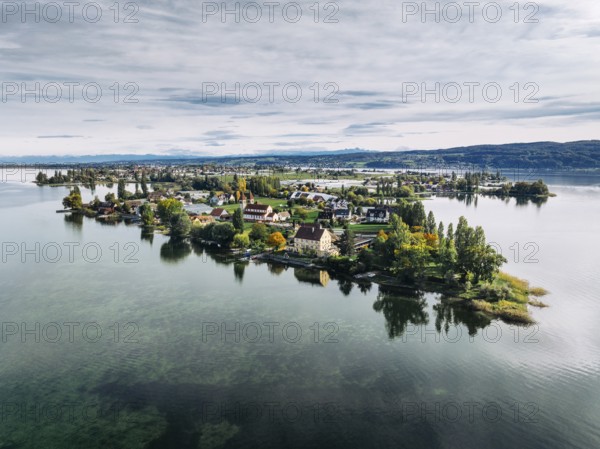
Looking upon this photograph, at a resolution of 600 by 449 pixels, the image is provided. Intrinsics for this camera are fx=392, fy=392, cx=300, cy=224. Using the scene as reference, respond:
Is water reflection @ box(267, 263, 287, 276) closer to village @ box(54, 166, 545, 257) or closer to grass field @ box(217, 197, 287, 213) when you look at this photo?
village @ box(54, 166, 545, 257)

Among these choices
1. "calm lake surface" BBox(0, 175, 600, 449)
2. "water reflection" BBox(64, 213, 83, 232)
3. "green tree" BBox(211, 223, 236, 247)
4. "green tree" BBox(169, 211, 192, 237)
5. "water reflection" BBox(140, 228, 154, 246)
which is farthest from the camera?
"water reflection" BBox(64, 213, 83, 232)

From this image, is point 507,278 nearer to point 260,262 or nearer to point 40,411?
point 260,262

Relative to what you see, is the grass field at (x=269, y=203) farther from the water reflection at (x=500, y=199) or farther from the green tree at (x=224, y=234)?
the water reflection at (x=500, y=199)

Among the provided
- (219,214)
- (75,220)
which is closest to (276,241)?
(219,214)

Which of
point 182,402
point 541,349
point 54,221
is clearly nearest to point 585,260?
point 541,349

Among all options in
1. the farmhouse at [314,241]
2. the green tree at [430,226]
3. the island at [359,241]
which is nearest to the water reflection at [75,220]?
the island at [359,241]

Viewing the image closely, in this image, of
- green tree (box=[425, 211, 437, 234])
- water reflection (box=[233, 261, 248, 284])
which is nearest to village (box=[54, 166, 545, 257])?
green tree (box=[425, 211, 437, 234])

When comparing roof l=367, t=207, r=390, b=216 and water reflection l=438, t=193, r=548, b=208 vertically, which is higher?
water reflection l=438, t=193, r=548, b=208

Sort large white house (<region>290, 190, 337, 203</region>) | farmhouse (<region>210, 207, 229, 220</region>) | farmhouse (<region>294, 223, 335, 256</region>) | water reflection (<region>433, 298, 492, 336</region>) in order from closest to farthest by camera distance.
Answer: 1. water reflection (<region>433, 298, 492, 336</region>)
2. farmhouse (<region>294, 223, 335, 256</region>)
3. farmhouse (<region>210, 207, 229, 220</region>)
4. large white house (<region>290, 190, 337, 203</region>)

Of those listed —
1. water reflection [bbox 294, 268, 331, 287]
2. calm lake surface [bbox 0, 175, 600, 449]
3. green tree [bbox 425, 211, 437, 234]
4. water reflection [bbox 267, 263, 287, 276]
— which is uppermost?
green tree [bbox 425, 211, 437, 234]

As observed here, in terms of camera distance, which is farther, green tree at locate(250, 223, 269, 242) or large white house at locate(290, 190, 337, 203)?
large white house at locate(290, 190, 337, 203)
